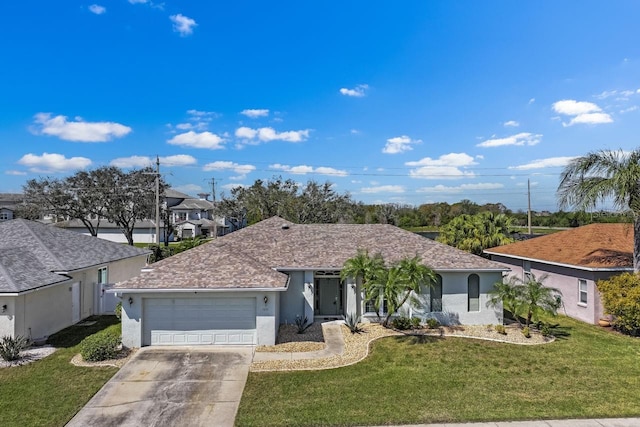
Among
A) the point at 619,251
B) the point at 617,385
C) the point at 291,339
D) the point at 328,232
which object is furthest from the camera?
the point at 328,232

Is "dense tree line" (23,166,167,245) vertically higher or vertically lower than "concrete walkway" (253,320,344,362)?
higher

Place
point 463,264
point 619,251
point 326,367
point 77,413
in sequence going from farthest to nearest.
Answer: point 619,251 < point 463,264 < point 326,367 < point 77,413

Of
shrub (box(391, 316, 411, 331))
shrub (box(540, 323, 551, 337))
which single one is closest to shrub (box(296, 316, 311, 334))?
shrub (box(391, 316, 411, 331))

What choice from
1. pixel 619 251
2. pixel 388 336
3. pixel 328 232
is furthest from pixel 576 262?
pixel 328 232

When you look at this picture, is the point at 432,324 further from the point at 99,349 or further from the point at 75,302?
the point at 75,302

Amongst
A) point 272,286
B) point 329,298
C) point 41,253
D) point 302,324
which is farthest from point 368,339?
point 41,253

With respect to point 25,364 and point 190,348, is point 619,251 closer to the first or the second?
point 190,348

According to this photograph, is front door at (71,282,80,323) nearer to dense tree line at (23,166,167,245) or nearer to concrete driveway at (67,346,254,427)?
concrete driveway at (67,346,254,427)
